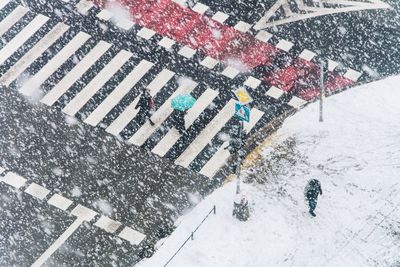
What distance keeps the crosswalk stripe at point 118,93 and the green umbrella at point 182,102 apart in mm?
2088

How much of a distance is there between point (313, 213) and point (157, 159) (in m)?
4.89

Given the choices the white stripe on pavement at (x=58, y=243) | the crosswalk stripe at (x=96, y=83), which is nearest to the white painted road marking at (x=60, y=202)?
the white stripe on pavement at (x=58, y=243)

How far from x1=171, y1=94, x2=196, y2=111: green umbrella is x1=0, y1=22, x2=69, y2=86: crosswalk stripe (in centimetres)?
512

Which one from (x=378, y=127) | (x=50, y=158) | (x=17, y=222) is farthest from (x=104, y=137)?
(x=378, y=127)

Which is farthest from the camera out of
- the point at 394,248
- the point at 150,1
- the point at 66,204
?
the point at 150,1

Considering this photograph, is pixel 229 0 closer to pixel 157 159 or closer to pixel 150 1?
pixel 150 1

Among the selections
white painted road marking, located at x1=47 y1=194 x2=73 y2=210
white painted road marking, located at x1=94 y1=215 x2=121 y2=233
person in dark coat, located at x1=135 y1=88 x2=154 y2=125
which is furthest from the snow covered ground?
person in dark coat, located at x1=135 y1=88 x2=154 y2=125

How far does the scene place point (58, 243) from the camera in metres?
24.9

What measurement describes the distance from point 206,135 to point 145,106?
77.2 inches

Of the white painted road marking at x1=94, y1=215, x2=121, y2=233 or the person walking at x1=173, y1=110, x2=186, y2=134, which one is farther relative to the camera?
the person walking at x1=173, y1=110, x2=186, y2=134

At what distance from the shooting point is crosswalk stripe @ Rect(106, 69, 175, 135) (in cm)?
2753

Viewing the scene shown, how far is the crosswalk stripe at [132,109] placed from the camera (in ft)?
90.3

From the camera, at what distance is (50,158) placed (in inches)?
1054

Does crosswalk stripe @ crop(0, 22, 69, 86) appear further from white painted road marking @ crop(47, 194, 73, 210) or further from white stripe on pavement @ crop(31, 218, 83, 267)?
white stripe on pavement @ crop(31, 218, 83, 267)
